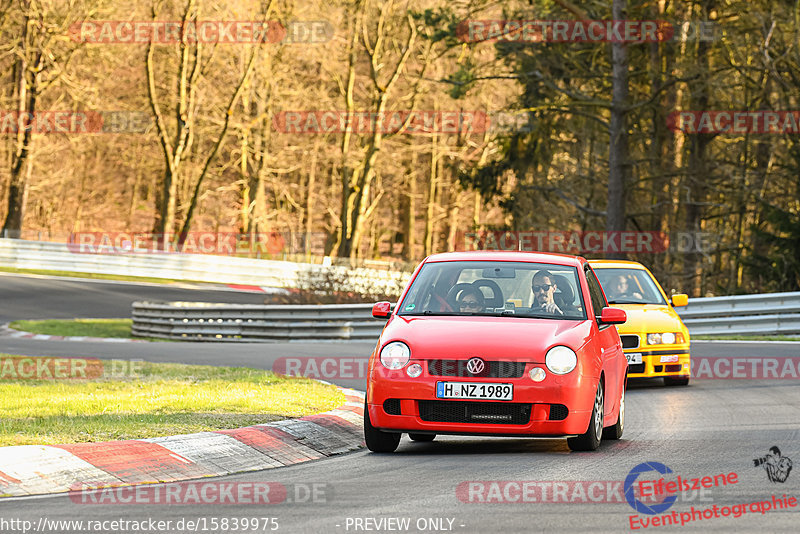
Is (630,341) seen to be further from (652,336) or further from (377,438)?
(377,438)

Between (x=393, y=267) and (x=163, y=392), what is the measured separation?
28.6 m

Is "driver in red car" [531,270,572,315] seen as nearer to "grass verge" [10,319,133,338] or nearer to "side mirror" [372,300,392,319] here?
"side mirror" [372,300,392,319]

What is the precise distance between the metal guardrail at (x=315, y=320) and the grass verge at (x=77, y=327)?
787 millimetres

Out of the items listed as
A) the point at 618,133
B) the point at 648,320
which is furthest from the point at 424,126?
the point at 648,320

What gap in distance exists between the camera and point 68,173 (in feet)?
192

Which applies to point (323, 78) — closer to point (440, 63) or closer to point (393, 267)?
point (440, 63)

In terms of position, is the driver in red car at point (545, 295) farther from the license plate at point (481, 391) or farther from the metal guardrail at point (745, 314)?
the metal guardrail at point (745, 314)

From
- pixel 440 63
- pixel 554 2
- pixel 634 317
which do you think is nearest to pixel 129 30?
pixel 440 63

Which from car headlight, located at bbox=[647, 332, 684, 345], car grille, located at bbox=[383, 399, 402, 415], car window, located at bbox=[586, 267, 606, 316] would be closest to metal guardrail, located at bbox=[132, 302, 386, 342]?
car headlight, located at bbox=[647, 332, 684, 345]

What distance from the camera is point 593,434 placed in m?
9.09

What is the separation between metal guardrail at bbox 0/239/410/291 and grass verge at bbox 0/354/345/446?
A: 28093 mm

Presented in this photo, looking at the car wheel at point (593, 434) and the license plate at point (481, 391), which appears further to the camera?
the car wheel at point (593, 434)

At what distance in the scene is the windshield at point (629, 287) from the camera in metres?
15.9

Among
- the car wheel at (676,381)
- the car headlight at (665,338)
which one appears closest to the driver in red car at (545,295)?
the car headlight at (665,338)
